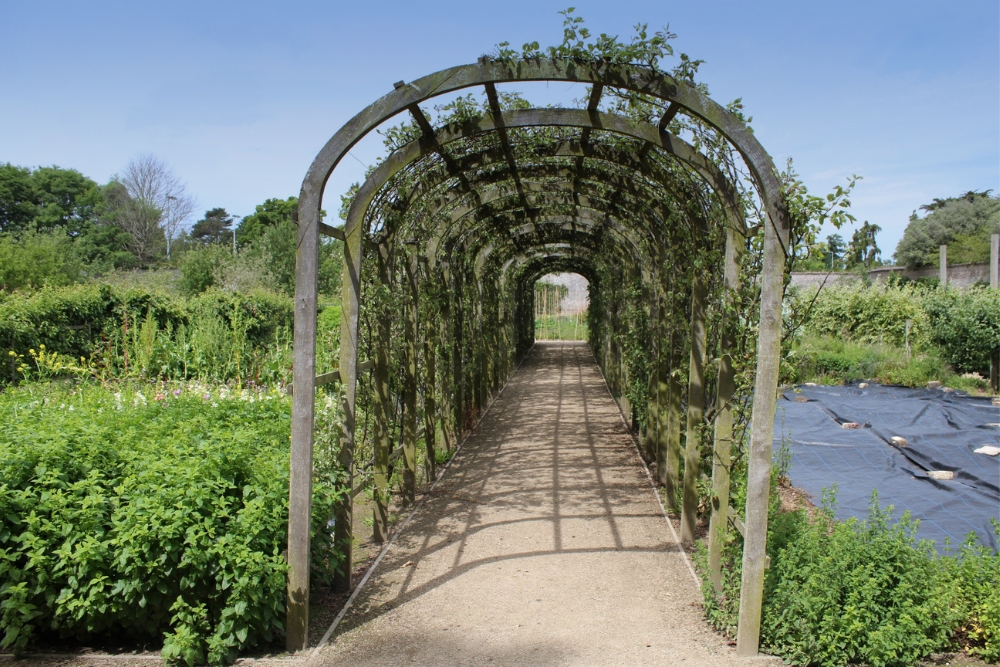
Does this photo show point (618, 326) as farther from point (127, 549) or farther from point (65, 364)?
point (127, 549)

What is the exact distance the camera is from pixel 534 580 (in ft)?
13.2

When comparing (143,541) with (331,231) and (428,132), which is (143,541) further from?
(428,132)

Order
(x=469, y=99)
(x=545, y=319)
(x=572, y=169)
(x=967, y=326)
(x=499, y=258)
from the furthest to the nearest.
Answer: (x=545, y=319) → (x=967, y=326) → (x=499, y=258) → (x=572, y=169) → (x=469, y=99)

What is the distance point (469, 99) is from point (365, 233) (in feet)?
3.39

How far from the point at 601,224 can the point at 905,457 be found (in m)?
3.87

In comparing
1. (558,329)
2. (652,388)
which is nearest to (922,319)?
(652,388)

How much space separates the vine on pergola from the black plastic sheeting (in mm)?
1457

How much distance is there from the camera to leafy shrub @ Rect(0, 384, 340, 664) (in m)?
2.92

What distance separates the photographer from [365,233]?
416 cm

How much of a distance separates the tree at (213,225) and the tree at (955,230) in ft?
190

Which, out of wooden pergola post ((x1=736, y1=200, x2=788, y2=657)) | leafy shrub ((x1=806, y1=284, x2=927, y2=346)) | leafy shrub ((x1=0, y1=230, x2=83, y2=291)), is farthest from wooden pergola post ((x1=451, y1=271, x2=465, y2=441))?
leafy shrub ((x1=0, y1=230, x2=83, y2=291))

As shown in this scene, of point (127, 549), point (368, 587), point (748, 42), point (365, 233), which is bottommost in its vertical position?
point (368, 587)

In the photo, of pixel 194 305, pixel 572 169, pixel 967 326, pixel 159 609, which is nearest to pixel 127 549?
pixel 159 609

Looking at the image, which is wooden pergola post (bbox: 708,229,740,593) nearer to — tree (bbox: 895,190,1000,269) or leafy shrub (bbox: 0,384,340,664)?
leafy shrub (bbox: 0,384,340,664)
